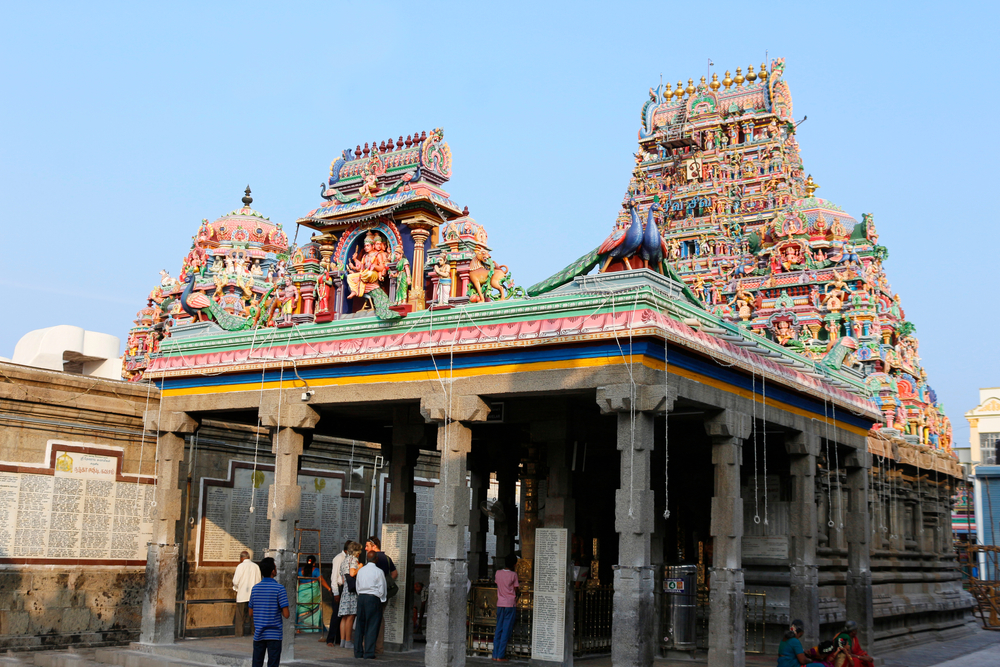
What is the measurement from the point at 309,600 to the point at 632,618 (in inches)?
444

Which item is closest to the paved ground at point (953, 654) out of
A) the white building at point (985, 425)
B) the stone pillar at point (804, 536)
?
the stone pillar at point (804, 536)

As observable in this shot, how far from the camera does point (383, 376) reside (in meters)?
16.2

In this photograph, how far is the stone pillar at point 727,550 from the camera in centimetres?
1451

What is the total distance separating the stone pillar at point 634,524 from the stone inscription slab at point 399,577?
223 inches

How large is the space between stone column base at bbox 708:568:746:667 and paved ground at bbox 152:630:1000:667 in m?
2.64

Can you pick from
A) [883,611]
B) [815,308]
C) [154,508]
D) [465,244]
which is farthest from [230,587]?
[815,308]

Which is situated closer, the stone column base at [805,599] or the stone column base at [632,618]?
the stone column base at [632,618]

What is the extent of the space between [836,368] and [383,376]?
31.7ft

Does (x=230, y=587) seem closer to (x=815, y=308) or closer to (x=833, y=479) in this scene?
(x=833, y=479)

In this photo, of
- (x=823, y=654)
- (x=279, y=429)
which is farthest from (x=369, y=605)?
(x=823, y=654)

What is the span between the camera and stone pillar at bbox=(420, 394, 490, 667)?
1465cm

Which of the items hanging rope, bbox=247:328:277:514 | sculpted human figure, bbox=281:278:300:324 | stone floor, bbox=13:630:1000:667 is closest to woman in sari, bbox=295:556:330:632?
stone floor, bbox=13:630:1000:667

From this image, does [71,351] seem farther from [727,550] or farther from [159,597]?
[727,550]

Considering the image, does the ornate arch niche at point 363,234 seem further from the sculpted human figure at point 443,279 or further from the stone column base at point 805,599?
the stone column base at point 805,599
